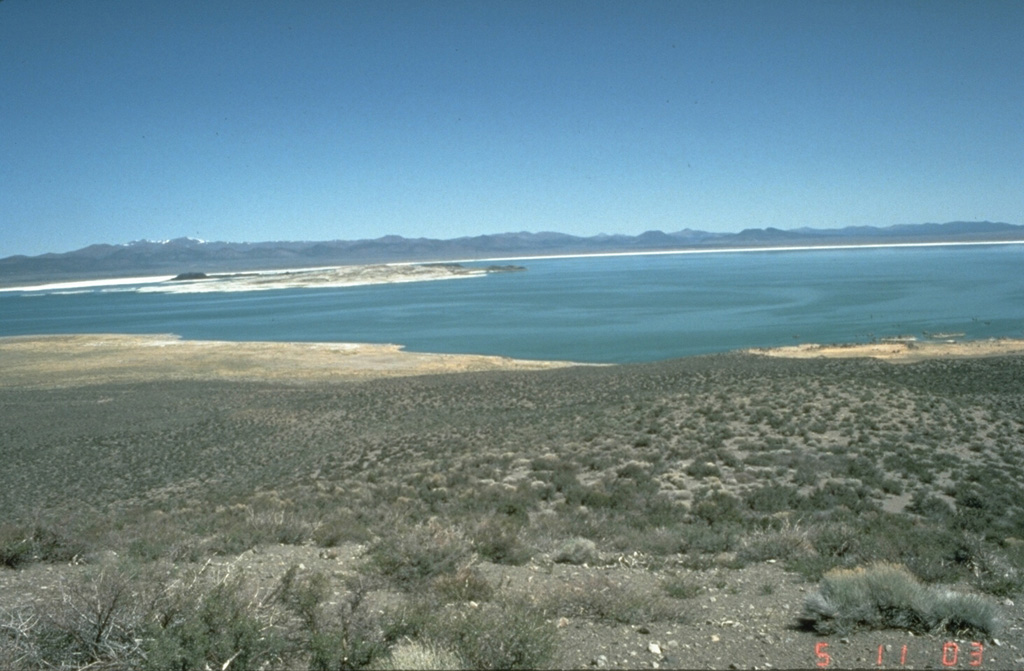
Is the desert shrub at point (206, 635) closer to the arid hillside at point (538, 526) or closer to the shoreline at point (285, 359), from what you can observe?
the arid hillside at point (538, 526)

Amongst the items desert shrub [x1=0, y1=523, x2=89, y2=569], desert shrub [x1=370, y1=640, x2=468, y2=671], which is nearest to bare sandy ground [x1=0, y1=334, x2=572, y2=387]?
desert shrub [x1=0, y1=523, x2=89, y2=569]

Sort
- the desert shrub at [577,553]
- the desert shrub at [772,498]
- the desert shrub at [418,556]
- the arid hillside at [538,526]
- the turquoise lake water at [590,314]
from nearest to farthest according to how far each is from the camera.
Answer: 1. the arid hillside at [538,526]
2. the desert shrub at [418,556]
3. the desert shrub at [577,553]
4. the desert shrub at [772,498]
5. the turquoise lake water at [590,314]

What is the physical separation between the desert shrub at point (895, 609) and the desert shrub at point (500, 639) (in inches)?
78.6

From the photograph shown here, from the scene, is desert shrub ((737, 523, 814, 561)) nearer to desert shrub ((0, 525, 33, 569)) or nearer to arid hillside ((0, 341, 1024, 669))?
arid hillside ((0, 341, 1024, 669))

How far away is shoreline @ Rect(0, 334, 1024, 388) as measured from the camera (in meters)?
35.7

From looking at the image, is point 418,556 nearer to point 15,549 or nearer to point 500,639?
point 500,639

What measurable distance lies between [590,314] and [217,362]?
34.7 meters

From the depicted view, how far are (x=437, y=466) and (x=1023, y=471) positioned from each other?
10524 mm

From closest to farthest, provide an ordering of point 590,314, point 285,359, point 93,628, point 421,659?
point 421,659
point 93,628
point 285,359
point 590,314

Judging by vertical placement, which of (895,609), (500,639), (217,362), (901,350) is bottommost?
(901,350)

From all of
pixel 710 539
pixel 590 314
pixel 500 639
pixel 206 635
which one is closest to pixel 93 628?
pixel 206 635

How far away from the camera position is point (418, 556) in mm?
6836

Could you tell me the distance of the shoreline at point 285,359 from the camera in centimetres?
3572
